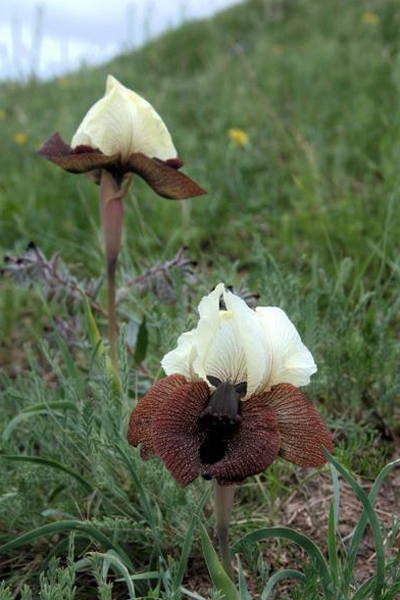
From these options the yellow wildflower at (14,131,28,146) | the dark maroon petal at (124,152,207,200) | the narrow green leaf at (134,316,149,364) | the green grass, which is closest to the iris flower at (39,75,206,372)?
the dark maroon petal at (124,152,207,200)

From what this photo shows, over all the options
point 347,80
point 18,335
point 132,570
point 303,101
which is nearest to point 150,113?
point 132,570

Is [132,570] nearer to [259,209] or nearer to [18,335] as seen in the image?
[18,335]

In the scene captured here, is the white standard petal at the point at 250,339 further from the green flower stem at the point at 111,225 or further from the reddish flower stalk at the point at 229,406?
the green flower stem at the point at 111,225

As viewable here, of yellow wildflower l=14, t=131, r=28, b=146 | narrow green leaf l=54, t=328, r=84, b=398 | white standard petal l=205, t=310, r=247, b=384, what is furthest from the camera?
yellow wildflower l=14, t=131, r=28, b=146

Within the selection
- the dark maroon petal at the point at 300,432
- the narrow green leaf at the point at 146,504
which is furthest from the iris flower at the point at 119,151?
the dark maroon petal at the point at 300,432

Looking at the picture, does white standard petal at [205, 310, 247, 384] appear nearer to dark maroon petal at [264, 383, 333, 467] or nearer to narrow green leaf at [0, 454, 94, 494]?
dark maroon petal at [264, 383, 333, 467]

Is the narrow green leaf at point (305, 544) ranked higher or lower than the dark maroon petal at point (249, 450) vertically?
lower

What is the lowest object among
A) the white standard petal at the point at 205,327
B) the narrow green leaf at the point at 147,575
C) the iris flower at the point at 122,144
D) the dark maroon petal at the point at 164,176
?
the narrow green leaf at the point at 147,575
